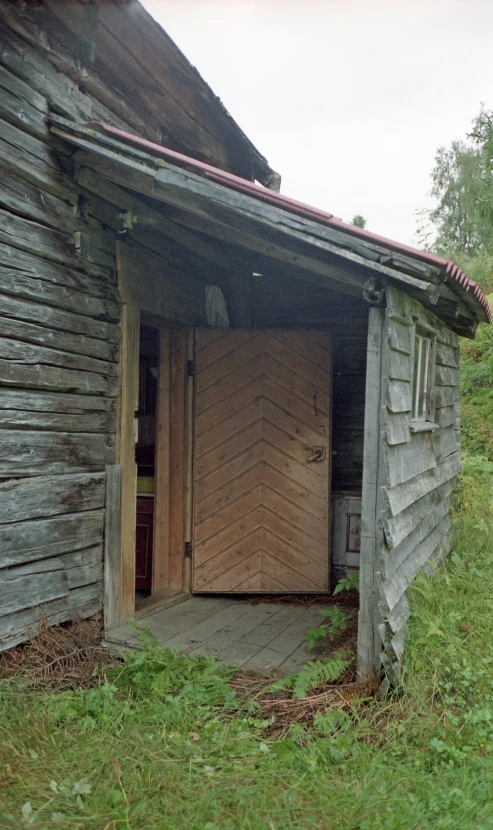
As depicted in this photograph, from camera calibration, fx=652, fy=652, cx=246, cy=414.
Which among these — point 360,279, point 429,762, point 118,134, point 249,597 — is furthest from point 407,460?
point 118,134

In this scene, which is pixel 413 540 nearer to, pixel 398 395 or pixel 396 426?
pixel 396 426

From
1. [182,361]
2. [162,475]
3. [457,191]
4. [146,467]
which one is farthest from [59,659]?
[457,191]

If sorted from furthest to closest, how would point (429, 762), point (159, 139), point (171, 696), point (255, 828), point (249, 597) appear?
1. point (249, 597)
2. point (159, 139)
3. point (171, 696)
4. point (429, 762)
5. point (255, 828)

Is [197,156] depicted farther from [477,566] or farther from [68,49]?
[477,566]

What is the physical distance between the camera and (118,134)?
396 cm

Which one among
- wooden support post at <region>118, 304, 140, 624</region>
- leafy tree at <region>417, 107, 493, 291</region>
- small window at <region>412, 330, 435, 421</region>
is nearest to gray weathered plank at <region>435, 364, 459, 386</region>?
small window at <region>412, 330, 435, 421</region>

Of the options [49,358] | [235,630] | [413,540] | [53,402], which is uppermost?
[49,358]

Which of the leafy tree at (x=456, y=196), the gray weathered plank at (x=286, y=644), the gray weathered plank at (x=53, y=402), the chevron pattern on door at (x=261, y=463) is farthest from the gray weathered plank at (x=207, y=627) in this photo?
the leafy tree at (x=456, y=196)

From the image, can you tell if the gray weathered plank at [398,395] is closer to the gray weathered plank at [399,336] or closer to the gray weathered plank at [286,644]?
the gray weathered plank at [399,336]

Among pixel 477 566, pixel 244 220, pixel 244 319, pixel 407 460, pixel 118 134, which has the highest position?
pixel 118 134

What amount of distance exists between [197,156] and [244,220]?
2660 mm

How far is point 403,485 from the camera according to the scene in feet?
14.4

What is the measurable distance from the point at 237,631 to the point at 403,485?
1736mm

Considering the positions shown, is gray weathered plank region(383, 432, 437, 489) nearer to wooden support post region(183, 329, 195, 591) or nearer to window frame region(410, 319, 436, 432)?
window frame region(410, 319, 436, 432)
